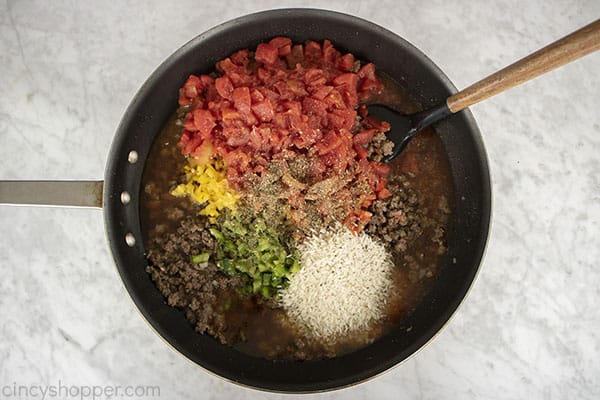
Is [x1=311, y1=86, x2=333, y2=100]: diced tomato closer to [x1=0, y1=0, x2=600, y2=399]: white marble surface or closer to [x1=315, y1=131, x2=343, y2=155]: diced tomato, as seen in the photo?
[x1=315, y1=131, x2=343, y2=155]: diced tomato

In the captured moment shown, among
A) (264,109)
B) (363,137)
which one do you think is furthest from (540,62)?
(264,109)

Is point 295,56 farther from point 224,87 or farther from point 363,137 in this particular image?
point 363,137

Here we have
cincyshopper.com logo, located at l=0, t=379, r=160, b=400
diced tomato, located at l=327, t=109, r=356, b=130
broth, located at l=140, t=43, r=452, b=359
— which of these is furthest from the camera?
cincyshopper.com logo, located at l=0, t=379, r=160, b=400

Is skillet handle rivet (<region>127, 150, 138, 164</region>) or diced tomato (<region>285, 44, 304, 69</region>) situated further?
diced tomato (<region>285, 44, 304, 69</region>)

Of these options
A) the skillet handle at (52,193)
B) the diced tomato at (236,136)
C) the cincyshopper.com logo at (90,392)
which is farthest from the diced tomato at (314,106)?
the cincyshopper.com logo at (90,392)

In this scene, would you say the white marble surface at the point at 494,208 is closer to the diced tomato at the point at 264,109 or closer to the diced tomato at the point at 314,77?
the diced tomato at the point at 314,77

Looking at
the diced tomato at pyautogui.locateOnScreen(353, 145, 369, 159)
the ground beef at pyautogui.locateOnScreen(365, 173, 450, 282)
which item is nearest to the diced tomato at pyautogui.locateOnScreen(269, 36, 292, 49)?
the diced tomato at pyautogui.locateOnScreen(353, 145, 369, 159)

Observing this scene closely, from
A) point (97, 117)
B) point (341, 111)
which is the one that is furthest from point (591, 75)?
point (97, 117)
